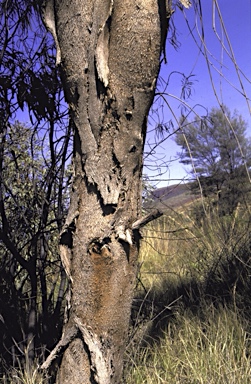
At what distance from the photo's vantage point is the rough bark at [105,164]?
5.74ft

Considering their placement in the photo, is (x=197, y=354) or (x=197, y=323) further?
(x=197, y=323)

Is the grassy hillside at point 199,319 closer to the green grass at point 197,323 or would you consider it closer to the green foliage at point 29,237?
the green grass at point 197,323

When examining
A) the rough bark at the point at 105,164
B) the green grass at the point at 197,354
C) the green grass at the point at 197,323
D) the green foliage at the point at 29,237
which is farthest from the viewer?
the green foliage at the point at 29,237

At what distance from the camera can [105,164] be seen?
5.79 ft

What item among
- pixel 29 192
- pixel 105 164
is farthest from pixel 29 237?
pixel 105 164

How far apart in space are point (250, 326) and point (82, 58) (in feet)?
7.23

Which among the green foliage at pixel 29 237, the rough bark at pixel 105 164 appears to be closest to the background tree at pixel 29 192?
the green foliage at pixel 29 237

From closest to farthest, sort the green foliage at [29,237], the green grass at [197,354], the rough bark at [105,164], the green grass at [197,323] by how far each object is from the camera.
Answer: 1. the rough bark at [105,164]
2. the green grass at [197,354]
3. the green grass at [197,323]
4. the green foliage at [29,237]

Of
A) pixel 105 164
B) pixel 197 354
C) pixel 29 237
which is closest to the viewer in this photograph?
pixel 105 164

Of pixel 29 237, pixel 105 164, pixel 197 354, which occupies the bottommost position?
pixel 197 354

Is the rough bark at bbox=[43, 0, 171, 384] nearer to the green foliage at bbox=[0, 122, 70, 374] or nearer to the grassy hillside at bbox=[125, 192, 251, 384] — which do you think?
the grassy hillside at bbox=[125, 192, 251, 384]

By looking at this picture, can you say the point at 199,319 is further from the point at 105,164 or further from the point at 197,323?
the point at 105,164

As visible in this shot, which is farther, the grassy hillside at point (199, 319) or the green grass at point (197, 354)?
the grassy hillside at point (199, 319)

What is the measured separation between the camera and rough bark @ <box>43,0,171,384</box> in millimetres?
1751
